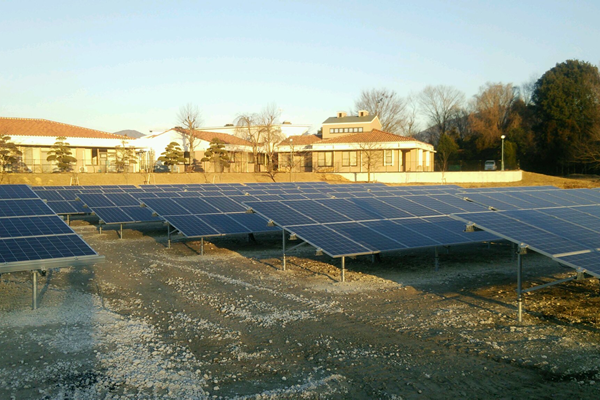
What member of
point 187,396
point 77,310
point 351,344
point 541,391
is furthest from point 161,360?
point 541,391

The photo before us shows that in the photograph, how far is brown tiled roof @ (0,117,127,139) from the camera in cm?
5259

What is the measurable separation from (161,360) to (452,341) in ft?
17.2

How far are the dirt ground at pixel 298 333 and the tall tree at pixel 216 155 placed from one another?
1844 inches

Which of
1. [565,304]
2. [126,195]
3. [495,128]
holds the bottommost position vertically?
[565,304]

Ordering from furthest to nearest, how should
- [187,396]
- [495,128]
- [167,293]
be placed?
[495,128] → [167,293] → [187,396]

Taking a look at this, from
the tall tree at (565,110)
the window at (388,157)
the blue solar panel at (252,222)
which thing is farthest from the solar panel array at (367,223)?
the tall tree at (565,110)

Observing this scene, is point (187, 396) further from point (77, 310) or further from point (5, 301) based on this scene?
point (5, 301)

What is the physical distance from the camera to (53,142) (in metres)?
52.2

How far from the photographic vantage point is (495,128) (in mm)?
76312

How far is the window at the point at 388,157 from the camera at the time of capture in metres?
63.7

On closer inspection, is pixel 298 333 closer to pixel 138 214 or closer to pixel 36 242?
pixel 36 242

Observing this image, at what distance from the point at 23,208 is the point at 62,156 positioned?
37.6 meters

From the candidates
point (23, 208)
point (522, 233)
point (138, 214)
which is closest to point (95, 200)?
point (138, 214)

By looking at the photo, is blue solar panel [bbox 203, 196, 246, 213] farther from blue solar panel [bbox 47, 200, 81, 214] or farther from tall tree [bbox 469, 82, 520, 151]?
tall tree [bbox 469, 82, 520, 151]
